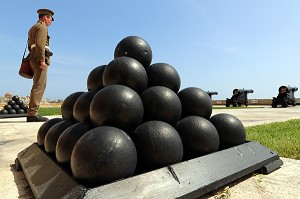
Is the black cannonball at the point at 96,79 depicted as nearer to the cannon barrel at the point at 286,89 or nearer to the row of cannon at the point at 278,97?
the row of cannon at the point at 278,97

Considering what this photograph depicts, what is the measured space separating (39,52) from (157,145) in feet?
15.8

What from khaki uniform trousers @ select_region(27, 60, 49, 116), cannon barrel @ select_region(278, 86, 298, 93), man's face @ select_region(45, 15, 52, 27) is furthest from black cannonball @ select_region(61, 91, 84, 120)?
cannon barrel @ select_region(278, 86, 298, 93)

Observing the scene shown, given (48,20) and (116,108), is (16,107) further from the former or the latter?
(116,108)

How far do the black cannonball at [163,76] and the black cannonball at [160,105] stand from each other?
258 mm

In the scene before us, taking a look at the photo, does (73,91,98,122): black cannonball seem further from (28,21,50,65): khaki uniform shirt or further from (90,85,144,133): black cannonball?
(28,21,50,65): khaki uniform shirt

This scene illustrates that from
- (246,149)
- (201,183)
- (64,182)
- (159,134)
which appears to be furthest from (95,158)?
Result: (246,149)

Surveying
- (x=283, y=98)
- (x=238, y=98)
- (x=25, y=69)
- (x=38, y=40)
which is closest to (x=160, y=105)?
(x=38, y=40)

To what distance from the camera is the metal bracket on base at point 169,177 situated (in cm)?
138

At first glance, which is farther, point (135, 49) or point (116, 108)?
point (135, 49)

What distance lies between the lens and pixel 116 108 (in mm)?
1719

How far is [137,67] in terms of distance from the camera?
2068mm

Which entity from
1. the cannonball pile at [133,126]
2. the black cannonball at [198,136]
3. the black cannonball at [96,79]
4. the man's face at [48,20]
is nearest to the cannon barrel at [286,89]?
the man's face at [48,20]

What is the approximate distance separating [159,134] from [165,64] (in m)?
0.82

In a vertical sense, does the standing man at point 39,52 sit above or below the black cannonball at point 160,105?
above
